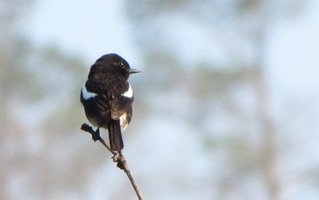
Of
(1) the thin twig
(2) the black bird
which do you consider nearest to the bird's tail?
(2) the black bird

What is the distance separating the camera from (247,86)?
80.3 feet

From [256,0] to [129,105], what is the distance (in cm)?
1635

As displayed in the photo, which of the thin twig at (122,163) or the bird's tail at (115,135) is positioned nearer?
the thin twig at (122,163)

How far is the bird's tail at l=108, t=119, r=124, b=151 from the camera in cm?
846

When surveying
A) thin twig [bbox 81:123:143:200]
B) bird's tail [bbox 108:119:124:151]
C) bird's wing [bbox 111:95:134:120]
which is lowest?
thin twig [bbox 81:123:143:200]

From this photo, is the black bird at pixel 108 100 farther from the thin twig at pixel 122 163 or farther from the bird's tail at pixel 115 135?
the thin twig at pixel 122 163

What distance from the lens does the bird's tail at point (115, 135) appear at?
846 cm

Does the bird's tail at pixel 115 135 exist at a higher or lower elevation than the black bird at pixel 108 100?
lower

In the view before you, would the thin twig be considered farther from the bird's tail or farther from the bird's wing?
the bird's wing

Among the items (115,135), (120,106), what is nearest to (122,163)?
(115,135)

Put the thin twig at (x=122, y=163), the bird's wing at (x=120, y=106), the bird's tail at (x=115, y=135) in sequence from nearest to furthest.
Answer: the thin twig at (x=122, y=163), the bird's tail at (x=115, y=135), the bird's wing at (x=120, y=106)

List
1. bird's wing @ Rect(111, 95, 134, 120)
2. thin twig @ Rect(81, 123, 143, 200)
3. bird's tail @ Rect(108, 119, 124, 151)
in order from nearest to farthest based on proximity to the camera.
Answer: thin twig @ Rect(81, 123, 143, 200) < bird's tail @ Rect(108, 119, 124, 151) < bird's wing @ Rect(111, 95, 134, 120)

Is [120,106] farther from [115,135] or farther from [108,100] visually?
[115,135]

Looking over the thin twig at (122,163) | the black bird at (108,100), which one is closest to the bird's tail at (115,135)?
the black bird at (108,100)
